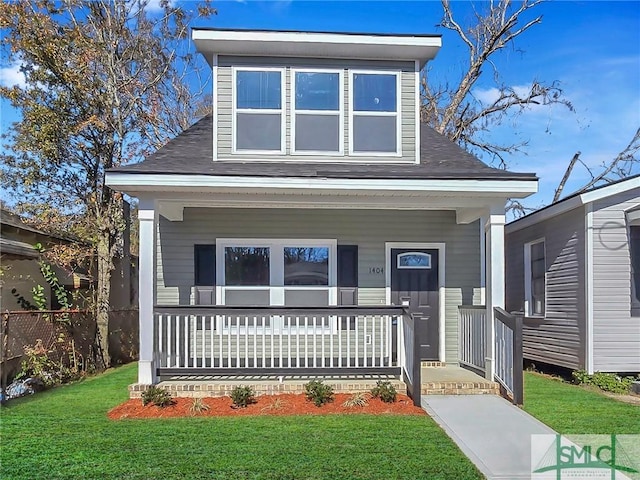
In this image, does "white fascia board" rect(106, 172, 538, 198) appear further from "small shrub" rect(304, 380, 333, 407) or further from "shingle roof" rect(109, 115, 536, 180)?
"small shrub" rect(304, 380, 333, 407)

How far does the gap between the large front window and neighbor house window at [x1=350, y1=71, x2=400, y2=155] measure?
6.30ft

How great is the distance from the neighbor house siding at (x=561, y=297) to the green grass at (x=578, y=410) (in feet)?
3.18

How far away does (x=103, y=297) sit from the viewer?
37.6ft

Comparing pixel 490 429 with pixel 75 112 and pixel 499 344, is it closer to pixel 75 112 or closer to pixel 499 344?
pixel 499 344

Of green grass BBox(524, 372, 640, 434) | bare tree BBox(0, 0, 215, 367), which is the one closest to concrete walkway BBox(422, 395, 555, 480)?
green grass BBox(524, 372, 640, 434)

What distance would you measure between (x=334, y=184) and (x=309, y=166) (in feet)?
4.13

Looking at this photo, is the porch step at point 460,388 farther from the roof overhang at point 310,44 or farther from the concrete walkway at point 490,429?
the roof overhang at point 310,44

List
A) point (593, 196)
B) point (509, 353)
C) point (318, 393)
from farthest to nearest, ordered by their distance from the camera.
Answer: point (593, 196)
point (509, 353)
point (318, 393)

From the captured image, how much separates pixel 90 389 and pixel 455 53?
17.2 meters

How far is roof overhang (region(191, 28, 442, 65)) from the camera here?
353 inches

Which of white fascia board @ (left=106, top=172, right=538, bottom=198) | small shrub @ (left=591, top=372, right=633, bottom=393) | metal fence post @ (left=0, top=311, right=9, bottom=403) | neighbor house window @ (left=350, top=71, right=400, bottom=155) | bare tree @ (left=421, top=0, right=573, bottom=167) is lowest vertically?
small shrub @ (left=591, top=372, right=633, bottom=393)

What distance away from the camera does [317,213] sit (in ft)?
31.9

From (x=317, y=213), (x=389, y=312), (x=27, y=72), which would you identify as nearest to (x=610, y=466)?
(x=389, y=312)

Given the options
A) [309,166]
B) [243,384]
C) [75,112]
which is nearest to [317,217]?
[309,166]
